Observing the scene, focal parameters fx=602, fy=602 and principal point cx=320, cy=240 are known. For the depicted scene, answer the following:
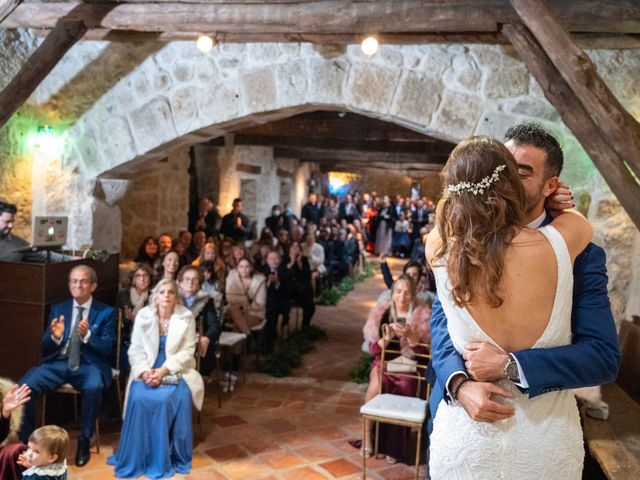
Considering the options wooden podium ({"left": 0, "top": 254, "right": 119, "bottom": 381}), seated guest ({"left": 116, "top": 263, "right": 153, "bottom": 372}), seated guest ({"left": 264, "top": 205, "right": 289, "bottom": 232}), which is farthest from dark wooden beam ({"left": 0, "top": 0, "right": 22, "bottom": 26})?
seated guest ({"left": 264, "top": 205, "right": 289, "bottom": 232})

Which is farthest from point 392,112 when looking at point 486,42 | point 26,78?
→ point 26,78

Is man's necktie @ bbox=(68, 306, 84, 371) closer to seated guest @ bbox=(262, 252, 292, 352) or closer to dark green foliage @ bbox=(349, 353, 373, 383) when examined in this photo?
dark green foliage @ bbox=(349, 353, 373, 383)

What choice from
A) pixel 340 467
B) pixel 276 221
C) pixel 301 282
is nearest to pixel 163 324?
pixel 340 467

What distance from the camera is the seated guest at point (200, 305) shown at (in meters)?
4.61

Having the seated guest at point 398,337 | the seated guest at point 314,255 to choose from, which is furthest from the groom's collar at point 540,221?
the seated guest at point 314,255

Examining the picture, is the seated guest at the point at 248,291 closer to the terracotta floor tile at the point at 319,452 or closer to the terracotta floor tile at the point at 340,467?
the terracotta floor tile at the point at 319,452

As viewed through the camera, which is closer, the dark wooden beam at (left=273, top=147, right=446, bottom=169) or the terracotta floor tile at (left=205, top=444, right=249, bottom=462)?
the terracotta floor tile at (left=205, top=444, right=249, bottom=462)

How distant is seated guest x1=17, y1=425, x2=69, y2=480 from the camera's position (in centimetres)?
260

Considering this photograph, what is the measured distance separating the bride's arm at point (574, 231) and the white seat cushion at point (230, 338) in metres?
4.01

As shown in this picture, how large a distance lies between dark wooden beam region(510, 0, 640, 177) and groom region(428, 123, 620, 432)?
6.12 feet

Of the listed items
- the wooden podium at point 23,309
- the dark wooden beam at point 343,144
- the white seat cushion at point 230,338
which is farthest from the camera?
the dark wooden beam at point 343,144

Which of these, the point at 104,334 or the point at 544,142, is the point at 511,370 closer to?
the point at 544,142

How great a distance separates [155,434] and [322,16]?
2.93 metres

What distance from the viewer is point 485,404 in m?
1.39
